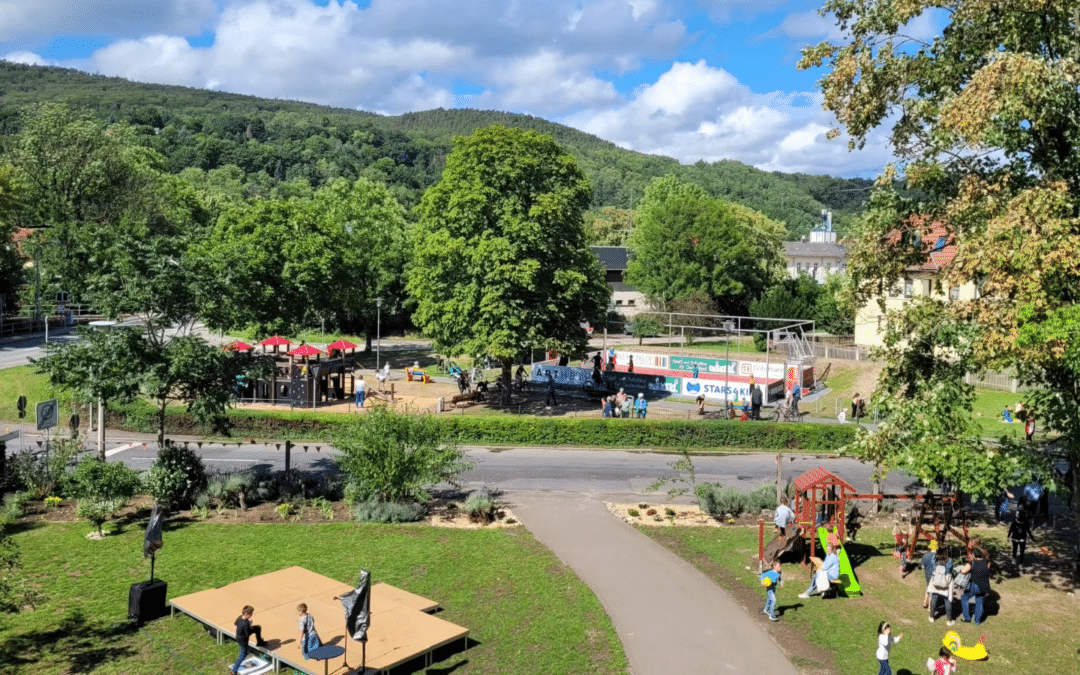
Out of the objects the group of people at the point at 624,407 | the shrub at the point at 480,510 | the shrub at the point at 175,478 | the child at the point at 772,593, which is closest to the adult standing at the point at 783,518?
the child at the point at 772,593

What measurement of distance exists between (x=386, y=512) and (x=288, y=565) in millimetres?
3740

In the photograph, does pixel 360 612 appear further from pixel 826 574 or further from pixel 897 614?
pixel 897 614

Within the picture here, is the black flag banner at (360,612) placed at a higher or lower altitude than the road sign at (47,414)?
lower

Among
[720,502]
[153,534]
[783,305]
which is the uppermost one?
[783,305]

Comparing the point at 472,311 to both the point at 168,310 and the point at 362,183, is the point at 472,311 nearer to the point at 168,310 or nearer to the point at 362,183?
the point at 168,310

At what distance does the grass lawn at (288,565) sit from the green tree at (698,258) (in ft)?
166

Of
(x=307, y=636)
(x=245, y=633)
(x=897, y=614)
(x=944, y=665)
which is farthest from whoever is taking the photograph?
(x=897, y=614)

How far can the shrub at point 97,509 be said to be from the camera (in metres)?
21.9

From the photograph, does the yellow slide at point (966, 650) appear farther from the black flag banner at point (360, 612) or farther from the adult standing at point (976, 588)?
the black flag banner at point (360, 612)

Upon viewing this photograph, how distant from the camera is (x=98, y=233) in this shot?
23.3 m

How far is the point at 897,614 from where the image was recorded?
17047 mm

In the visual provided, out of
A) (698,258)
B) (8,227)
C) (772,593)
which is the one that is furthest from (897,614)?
(8,227)

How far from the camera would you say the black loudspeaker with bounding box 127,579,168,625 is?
1616 cm

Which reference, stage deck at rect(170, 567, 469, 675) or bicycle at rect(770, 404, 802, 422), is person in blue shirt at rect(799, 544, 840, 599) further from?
bicycle at rect(770, 404, 802, 422)
